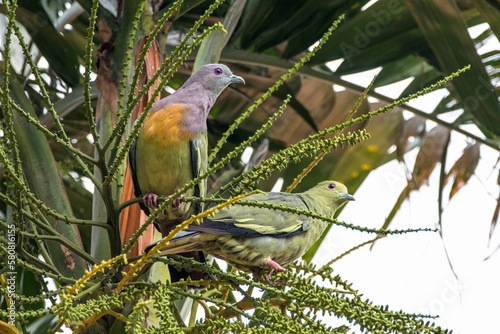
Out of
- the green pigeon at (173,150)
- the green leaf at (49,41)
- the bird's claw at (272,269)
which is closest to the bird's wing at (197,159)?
the green pigeon at (173,150)

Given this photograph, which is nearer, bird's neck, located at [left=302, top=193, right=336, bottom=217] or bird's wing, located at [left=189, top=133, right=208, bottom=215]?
bird's wing, located at [left=189, top=133, right=208, bottom=215]

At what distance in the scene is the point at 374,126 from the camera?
309cm

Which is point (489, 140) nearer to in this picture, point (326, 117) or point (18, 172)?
point (326, 117)

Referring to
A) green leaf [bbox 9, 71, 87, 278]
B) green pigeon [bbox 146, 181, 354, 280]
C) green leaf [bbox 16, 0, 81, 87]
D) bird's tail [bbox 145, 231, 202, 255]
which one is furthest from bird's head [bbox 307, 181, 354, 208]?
green leaf [bbox 16, 0, 81, 87]

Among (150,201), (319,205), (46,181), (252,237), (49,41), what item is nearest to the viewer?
(150,201)

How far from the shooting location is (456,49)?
7.66 feet

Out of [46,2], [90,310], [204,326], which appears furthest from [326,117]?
[90,310]

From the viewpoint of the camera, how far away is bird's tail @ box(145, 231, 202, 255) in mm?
1860

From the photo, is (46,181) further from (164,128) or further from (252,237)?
(252,237)

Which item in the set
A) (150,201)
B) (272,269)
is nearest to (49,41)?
(150,201)

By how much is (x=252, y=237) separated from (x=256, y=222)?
0.22 feet

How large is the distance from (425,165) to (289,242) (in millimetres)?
1186
